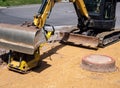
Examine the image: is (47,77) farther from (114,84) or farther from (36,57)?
(114,84)

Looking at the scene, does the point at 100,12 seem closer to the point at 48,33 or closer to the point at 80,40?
the point at 80,40

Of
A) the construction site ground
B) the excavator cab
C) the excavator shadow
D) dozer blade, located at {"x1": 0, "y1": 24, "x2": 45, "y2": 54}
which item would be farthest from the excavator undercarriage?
dozer blade, located at {"x1": 0, "y1": 24, "x2": 45, "y2": 54}

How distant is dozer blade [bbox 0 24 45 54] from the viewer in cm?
823

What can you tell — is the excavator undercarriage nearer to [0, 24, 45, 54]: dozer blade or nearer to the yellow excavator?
the yellow excavator

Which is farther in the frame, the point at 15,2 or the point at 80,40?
the point at 15,2

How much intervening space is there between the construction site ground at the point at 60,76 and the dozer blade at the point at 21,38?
72 centimetres

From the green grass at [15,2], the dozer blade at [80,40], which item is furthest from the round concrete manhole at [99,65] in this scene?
the green grass at [15,2]

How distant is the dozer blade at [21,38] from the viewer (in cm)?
823

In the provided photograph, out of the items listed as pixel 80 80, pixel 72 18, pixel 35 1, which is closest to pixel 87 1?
pixel 80 80

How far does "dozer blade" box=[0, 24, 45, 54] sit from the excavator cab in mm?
3861

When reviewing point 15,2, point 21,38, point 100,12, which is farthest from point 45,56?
point 15,2

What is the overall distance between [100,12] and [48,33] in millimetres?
3365

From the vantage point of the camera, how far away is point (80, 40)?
38.0ft

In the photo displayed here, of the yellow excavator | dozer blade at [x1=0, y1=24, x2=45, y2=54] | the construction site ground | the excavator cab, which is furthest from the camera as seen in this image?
the excavator cab
